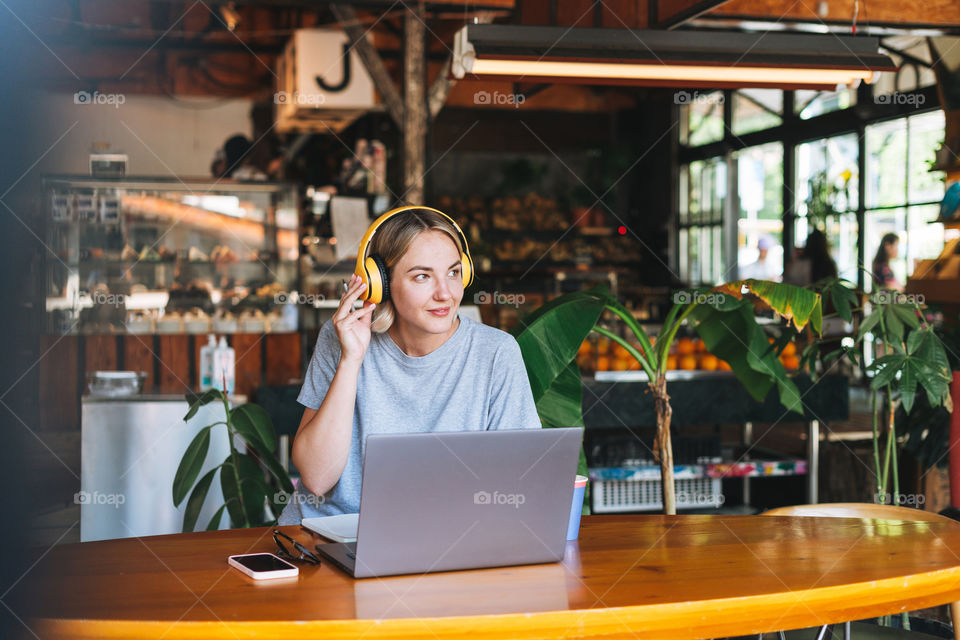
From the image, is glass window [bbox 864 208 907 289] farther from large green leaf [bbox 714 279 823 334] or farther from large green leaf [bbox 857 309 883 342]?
large green leaf [bbox 714 279 823 334]

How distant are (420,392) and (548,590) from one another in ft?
2.45

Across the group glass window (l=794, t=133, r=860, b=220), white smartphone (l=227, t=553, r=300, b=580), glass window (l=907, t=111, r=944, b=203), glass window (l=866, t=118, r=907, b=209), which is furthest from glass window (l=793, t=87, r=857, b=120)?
white smartphone (l=227, t=553, r=300, b=580)

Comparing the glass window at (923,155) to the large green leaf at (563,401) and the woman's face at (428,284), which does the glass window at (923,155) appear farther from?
the woman's face at (428,284)

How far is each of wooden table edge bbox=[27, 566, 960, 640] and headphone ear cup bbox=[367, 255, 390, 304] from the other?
927 millimetres

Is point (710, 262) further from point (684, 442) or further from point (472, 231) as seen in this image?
point (684, 442)

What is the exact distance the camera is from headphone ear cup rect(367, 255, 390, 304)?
203cm

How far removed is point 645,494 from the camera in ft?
15.5

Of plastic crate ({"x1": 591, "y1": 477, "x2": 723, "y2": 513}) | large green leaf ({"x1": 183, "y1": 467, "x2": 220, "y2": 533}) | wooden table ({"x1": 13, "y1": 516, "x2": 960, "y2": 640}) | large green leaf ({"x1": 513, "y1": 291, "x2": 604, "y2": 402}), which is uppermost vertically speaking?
large green leaf ({"x1": 513, "y1": 291, "x2": 604, "y2": 402})

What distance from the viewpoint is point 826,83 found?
11.4ft

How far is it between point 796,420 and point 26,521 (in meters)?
4.92

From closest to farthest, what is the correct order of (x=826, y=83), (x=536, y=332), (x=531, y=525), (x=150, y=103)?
(x=531, y=525), (x=536, y=332), (x=826, y=83), (x=150, y=103)

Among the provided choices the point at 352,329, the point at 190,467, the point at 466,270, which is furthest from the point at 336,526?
the point at 190,467

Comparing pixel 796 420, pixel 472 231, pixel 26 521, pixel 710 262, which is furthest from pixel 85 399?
pixel 710 262

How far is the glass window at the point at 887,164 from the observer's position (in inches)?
324
